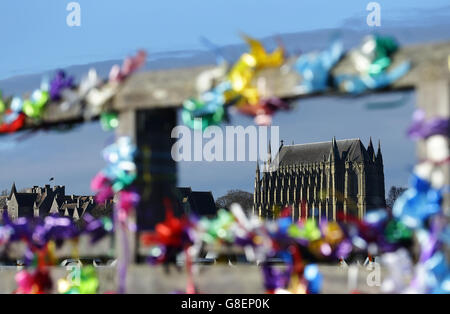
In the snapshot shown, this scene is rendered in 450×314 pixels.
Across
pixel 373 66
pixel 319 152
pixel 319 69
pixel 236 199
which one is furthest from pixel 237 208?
pixel 319 152

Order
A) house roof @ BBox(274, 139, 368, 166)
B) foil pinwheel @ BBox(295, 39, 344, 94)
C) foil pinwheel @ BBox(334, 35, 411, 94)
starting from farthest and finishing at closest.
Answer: house roof @ BBox(274, 139, 368, 166)
foil pinwheel @ BBox(295, 39, 344, 94)
foil pinwheel @ BBox(334, 35, 411, 94)

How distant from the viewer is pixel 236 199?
4776 inches

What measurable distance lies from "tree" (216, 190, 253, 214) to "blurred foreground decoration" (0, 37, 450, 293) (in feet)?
360

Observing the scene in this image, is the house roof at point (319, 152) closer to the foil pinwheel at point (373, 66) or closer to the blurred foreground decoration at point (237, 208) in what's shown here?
the blurred foreground decoration at point (237, 208)

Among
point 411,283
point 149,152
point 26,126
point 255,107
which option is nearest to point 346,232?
point 411,283

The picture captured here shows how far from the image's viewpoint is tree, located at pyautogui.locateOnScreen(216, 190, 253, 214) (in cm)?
12084

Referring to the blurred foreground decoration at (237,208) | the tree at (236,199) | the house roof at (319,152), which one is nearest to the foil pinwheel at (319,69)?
the blurred foreground decoration at (237,208)

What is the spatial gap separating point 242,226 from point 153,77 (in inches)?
45.1

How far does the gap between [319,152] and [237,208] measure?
432ft

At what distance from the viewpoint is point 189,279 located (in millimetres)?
4355

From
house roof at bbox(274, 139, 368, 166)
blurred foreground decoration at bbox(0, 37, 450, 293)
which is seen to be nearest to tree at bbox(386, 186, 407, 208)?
house roof at bbox(274, 139, 368, 166)

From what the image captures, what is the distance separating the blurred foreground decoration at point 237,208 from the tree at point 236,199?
360ft

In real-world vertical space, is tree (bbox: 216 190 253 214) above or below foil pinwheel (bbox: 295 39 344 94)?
below

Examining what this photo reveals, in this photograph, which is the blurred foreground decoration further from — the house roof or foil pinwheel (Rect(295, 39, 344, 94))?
the house roof
